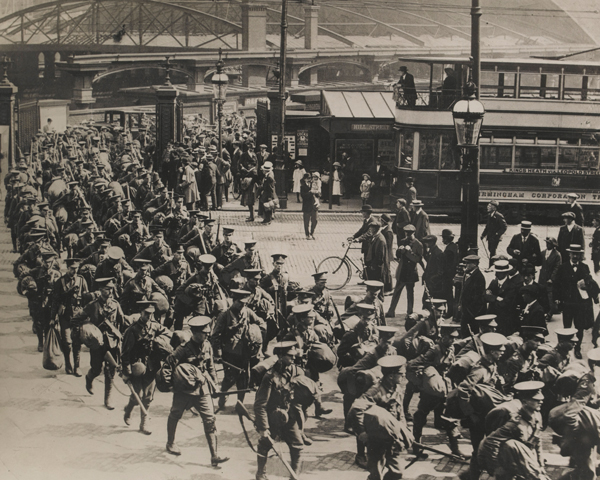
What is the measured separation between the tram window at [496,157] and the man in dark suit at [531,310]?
9.00 meters

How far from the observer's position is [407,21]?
22.2m

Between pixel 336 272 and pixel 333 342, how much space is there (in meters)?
4.79

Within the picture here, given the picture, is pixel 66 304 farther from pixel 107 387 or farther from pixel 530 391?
pixel 530 391

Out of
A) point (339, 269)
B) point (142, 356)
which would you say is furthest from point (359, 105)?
point (142, 356)

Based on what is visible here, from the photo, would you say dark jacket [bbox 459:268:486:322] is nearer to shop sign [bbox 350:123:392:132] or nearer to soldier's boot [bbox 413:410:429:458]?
soldier's boot [bbox 413:410:429:458]

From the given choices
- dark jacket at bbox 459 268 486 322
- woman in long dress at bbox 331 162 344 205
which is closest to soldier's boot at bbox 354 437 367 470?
dark jacket at bbox 459 268 486 322

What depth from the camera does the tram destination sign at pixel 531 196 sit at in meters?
19.4

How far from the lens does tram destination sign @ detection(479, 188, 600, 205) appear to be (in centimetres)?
1941

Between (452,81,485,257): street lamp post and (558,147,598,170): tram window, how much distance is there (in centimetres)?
884

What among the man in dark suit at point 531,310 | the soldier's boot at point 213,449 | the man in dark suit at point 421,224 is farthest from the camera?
the man in dark suit at point 421,224

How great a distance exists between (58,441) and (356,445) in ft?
11.1

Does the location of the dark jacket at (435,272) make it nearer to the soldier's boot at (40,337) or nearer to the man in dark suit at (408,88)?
the soldier's boot at (40,337)

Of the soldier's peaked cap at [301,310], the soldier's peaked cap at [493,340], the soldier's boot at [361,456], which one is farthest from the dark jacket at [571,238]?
the soldier's boot at [361,456]

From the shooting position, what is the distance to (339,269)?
1534 centimetres
